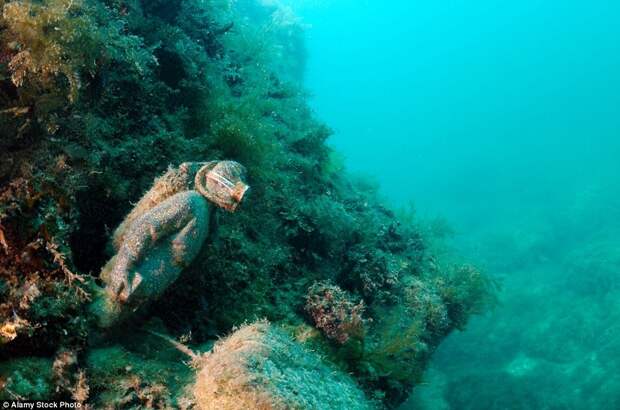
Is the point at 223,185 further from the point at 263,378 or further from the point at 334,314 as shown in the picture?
the point at 334,314

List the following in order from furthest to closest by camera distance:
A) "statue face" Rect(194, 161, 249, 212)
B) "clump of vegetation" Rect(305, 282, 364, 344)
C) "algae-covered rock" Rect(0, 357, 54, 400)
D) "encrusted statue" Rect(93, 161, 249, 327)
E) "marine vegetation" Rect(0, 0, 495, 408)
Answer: "clump of vegetation" Rect(305, 282, 364, 344), "statue face" Rect(194, 161, 249, 212), "encrusted statue" Rect(93, 161, 249, 327), "marine vegetation" Rect(0, 0, 495, 408), "algae-covered rock" Rect(0, 357, 54, 400)

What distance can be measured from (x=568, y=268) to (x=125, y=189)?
19.3 m

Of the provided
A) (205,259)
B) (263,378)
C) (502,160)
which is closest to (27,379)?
(263,378)

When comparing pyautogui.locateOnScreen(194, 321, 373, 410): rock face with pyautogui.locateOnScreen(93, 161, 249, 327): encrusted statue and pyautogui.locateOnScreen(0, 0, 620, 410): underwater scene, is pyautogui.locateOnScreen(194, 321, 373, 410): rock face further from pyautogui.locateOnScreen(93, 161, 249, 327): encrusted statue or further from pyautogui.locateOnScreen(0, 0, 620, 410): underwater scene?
pyautogui.locateOnScreen(93, 161, 249, 327): encrusted statue

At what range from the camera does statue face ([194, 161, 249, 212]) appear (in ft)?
10.1

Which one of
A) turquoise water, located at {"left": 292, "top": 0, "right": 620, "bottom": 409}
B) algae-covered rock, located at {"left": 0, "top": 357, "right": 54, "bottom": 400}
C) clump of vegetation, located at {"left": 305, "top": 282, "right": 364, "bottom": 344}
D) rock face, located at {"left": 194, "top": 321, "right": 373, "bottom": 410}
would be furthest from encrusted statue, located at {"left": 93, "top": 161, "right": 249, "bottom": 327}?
turquoise water, located at {"left": 292, "top": 0, "right": 620, "bottom": 409}

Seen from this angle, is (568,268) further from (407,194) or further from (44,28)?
(407,194)

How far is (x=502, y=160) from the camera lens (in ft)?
146

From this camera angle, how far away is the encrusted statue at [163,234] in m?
2.70

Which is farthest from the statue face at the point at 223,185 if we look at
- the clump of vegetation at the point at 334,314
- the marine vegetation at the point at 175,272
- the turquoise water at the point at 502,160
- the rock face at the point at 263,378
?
the turquoise water at the point at 502,160

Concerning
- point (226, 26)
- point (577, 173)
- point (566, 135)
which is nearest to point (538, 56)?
point (566, 135)

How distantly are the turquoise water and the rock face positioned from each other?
7.16 m

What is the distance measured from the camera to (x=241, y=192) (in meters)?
3.07

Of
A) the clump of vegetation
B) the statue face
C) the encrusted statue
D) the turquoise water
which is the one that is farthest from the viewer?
the turquoise water
